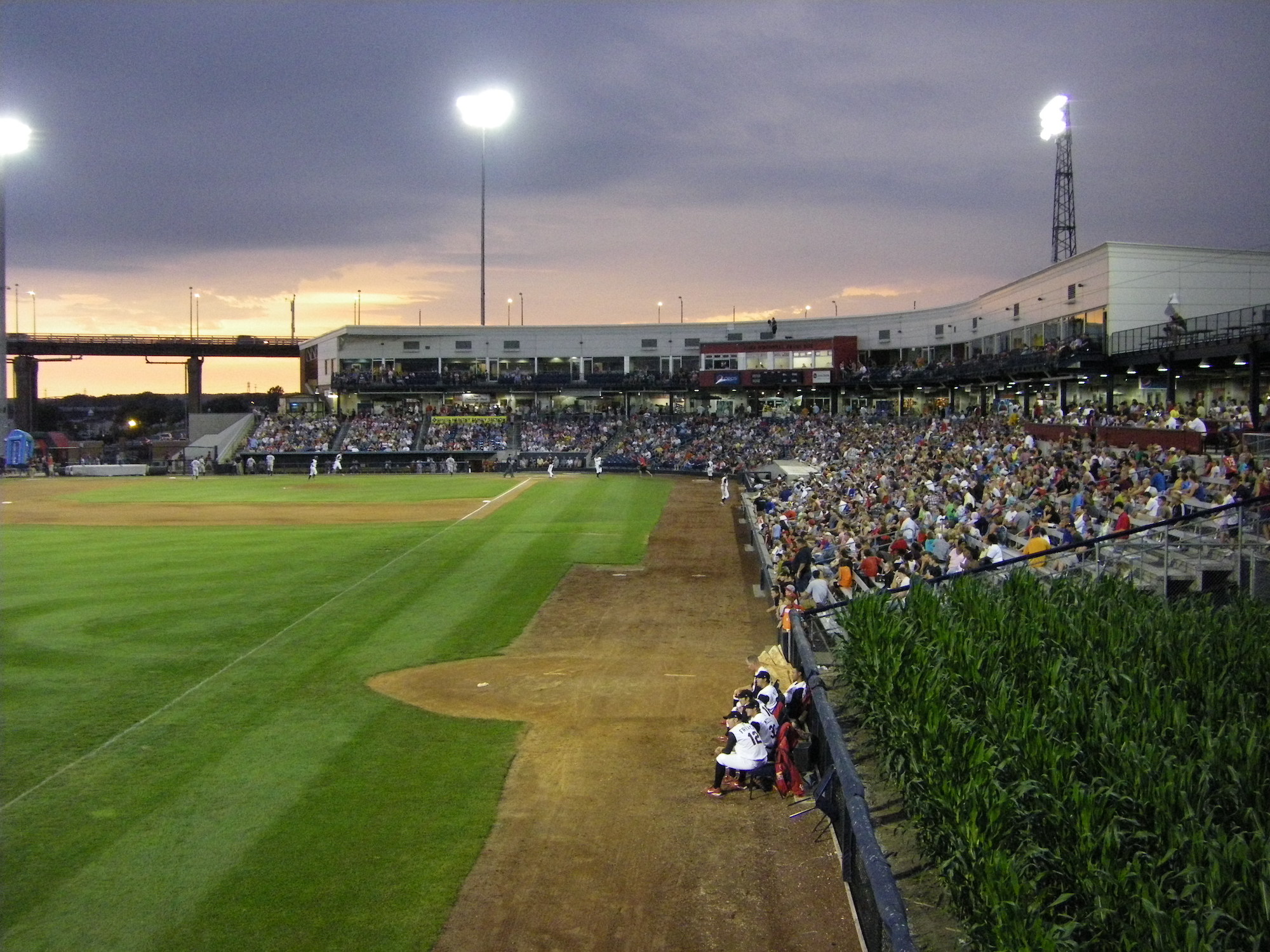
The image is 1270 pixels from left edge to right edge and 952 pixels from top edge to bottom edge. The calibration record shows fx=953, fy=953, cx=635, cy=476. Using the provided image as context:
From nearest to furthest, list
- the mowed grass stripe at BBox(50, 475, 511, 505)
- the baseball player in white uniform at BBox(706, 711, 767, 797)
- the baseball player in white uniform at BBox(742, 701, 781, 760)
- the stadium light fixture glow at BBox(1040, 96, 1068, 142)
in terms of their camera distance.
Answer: the baseball player in white uniform at BBox(706, 711, 767, 797)
the baseball player in white uniform at BBox(742, 701, 781, 760)
the stadium light fixture glow at BBox(1040, 96, 1068, 142)
the mowed grass stripe at BBox(50, 475, 511, 505)

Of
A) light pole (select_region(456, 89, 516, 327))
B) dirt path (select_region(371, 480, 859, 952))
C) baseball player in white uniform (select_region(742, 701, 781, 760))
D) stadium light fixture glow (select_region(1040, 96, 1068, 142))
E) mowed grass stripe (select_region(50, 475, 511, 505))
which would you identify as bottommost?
dirt path (select_region(371, 480, 859, 952))

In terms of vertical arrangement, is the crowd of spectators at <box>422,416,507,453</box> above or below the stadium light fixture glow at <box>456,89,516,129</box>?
below

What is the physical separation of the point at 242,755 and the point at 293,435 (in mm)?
68756

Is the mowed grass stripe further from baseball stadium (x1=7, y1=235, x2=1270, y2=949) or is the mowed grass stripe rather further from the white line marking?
the white line marking

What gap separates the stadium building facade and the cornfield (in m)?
20.5

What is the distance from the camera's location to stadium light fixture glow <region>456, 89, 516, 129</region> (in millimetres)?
51469

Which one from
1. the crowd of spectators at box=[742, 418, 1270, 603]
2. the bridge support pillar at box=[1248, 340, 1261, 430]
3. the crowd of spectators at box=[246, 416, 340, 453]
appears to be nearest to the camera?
the crowd of spectators at box=[742, 418, 1270, 603]

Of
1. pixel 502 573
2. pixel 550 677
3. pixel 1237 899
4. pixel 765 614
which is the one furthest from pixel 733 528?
pixel 1237 899

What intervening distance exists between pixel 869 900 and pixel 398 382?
8095cm

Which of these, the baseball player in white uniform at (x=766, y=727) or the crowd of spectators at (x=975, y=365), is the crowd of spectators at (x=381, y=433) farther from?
the baseball player in white uniform at (x=766, y=727)

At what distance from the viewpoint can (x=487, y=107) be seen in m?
51.9

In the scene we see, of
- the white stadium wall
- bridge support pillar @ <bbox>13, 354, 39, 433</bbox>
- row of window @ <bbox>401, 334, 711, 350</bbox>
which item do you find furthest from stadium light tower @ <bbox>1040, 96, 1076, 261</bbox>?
bridge support pillar @ <bbox>13, 354, 39, 433</bbox>

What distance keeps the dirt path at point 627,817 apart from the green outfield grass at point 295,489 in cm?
3105

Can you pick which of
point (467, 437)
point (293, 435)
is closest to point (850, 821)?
point (467, 437)
